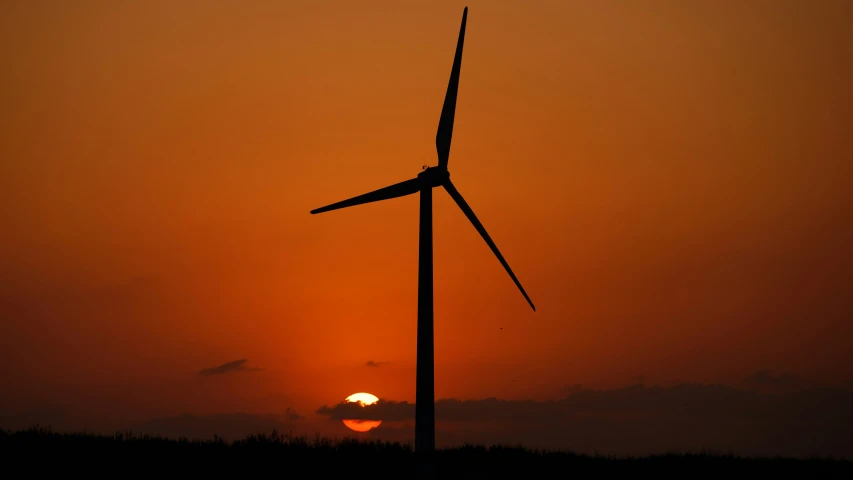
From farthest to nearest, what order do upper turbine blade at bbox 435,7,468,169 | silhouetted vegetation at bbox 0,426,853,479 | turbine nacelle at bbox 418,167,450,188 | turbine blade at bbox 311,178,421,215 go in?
upper turbine blade at bbox 435,7,468,169, turbine blade at bbox 311,178,421,215, turbine nacelle at bbox 418,167,450,188, silhouetted vegetation at bbox 0,426,853,479

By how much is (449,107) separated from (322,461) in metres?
20.9

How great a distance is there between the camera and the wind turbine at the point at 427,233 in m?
46.3

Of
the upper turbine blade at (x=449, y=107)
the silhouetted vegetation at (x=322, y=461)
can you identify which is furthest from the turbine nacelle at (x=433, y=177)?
the silhouetted vegetation at (x=322, y=461)

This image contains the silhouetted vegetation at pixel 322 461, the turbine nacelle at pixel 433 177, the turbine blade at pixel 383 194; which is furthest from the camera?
the turbine blade at pixel 383 194

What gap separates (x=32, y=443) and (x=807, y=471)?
37376 millimetres

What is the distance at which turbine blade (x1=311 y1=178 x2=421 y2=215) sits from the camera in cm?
5269

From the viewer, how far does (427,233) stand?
49.5 meters

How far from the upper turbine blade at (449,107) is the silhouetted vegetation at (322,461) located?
1601 cm

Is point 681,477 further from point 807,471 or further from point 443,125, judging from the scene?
point 443,125

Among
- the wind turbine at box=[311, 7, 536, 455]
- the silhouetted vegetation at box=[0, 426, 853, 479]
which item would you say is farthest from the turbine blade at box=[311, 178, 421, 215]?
the silhouetted vegetation at box=[0, 426, 853, 479]

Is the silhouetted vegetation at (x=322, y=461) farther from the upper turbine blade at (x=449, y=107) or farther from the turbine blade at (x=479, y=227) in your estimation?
the upper turbine blade at (x=449, y=107)

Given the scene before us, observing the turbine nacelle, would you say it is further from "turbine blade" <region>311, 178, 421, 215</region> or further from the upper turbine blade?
the upper turbine blade

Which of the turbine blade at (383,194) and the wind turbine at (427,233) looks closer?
the wind turbine at (427,233)

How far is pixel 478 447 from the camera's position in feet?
177
